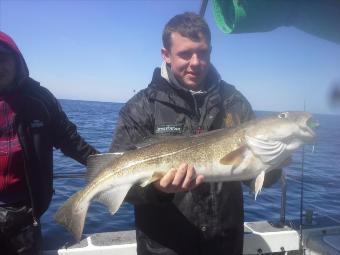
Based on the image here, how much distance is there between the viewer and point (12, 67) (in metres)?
3.81

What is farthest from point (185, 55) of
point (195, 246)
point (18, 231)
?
point (18, 231)

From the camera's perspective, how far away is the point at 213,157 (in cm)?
313

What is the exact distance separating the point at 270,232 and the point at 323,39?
2.63m

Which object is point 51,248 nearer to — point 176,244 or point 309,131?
point 176,244

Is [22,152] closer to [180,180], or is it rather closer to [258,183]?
[180,180]

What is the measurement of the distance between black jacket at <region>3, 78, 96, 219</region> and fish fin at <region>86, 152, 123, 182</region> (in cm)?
67

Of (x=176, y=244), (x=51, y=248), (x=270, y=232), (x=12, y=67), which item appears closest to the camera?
(x=176, y=244)

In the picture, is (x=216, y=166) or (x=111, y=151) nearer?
(x=216, y=166)

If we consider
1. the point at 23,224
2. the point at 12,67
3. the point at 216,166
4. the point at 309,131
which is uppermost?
the point at 12,67

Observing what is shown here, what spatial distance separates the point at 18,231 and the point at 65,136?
1121mm

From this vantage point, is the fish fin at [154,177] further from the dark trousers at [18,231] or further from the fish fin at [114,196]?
the dark trousers at [18,231]

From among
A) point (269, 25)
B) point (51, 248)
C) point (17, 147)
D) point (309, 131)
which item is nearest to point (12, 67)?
point (17, 147)

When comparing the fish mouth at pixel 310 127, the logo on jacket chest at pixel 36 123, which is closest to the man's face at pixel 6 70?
the logo on jacket chest at pixel 36 123

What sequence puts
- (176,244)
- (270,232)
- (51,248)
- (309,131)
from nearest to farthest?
(309,131) → (176,244) → (51,248) → (270,232)
